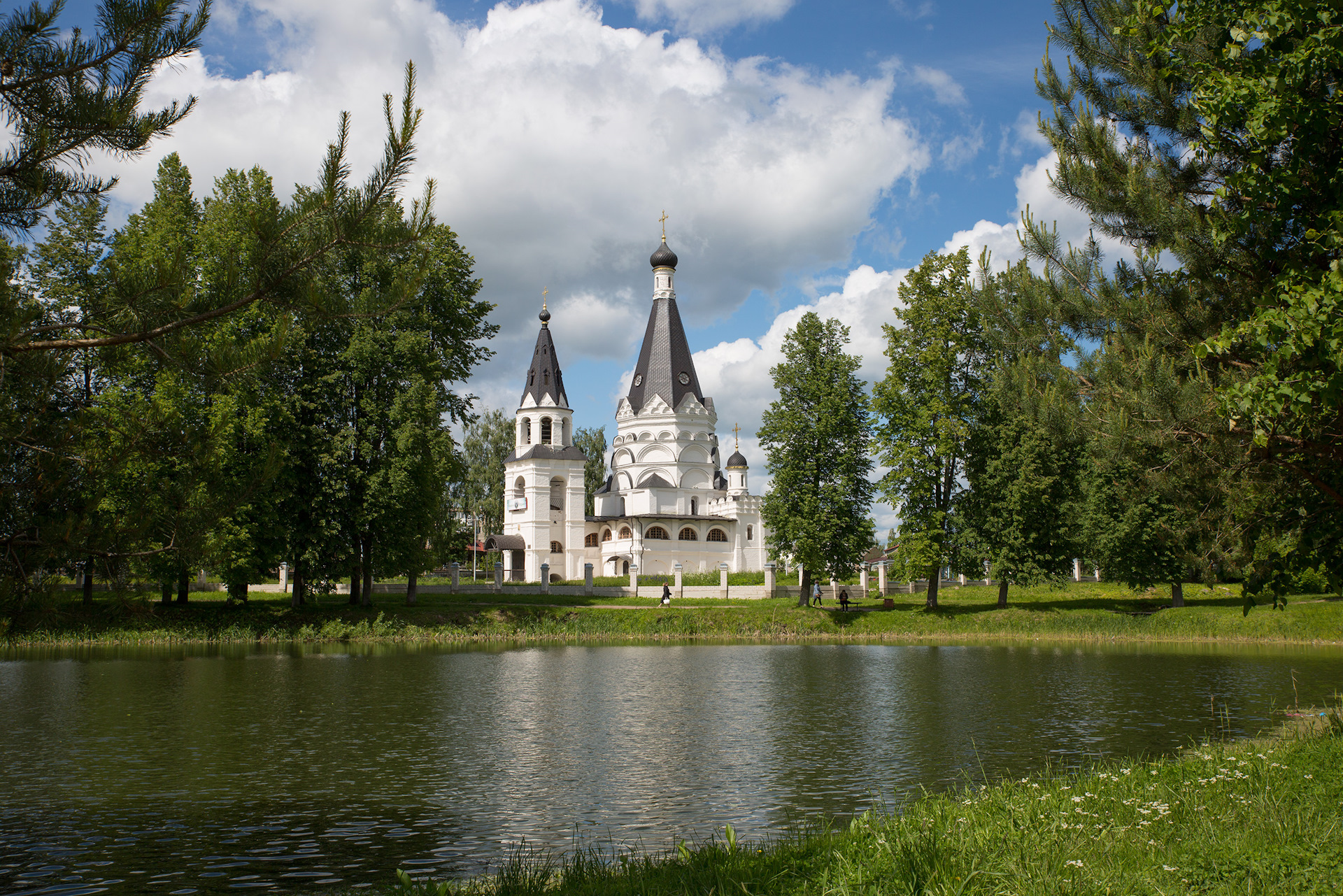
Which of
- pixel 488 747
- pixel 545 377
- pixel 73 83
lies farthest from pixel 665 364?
pixel 73 83

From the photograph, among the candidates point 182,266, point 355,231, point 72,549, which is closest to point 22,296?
point 182,266

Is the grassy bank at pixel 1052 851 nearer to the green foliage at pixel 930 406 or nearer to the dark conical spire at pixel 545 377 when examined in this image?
the green foliage at pixel 930 406

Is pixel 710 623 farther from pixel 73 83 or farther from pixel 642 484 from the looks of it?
pixel 642 484

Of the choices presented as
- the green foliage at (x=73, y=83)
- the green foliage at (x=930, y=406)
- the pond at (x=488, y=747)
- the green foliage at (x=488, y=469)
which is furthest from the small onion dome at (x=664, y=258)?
the green foliage at (x=73, y=83)

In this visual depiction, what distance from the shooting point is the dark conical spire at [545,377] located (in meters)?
65.6

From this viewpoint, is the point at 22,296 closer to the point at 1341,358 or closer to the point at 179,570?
the point at 179,570

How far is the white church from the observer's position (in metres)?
63.6

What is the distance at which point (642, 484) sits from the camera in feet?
218

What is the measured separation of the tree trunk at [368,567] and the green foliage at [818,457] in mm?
14482

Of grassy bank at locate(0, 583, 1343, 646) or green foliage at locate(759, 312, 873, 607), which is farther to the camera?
green foliage at locate(759, 312, 873, 607)

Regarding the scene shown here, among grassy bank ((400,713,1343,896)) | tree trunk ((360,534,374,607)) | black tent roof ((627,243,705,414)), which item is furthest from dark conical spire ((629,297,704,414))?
grassy bank ((400,713,1343,896))

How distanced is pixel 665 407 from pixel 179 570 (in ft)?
197

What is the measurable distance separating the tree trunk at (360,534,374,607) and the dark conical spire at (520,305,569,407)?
30.9 m

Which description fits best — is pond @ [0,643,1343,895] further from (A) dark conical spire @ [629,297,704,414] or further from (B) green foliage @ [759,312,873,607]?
(A) dark conical spire @ [629,297,704,414]
